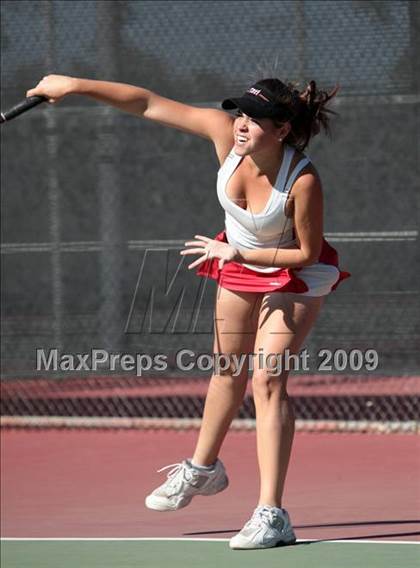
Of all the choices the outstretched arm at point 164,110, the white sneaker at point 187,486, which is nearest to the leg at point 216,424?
the white sneaker at point 187,486

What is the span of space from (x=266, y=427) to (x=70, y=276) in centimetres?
305

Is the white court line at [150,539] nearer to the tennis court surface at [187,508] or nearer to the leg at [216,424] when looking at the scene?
the tennis court surface at [187,508]

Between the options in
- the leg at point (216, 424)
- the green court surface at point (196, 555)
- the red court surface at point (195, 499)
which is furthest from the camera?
the red court surface at point (195, 499)

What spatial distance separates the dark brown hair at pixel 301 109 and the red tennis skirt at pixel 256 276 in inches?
15.2

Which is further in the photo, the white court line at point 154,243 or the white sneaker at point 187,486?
the white court line at point 154,243

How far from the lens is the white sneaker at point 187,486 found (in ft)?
16.7

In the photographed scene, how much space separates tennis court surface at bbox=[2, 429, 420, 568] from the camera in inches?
187

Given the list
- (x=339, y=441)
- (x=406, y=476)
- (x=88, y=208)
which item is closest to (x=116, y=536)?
(x=406, y=476)

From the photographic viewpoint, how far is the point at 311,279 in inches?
194

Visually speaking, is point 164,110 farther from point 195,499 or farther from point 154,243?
point 154,243

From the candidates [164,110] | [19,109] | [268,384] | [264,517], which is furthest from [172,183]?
[264,517]

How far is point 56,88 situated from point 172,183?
106 inches

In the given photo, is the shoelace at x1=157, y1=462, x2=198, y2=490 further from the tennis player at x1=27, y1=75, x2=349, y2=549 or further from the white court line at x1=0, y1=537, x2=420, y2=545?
the white court line at x1=0, y1=537, x2=420, y2=545

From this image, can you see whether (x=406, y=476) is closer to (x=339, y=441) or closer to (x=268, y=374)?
(x=339, y=441)
